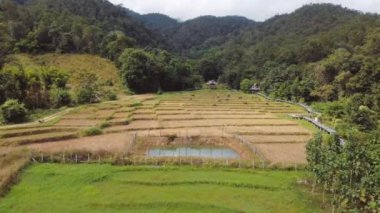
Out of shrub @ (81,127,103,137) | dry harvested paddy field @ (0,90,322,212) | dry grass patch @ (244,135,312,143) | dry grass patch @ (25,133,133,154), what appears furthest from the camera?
shrub @ (81,127,103,137)

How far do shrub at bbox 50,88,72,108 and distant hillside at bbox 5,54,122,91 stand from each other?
30720 mm

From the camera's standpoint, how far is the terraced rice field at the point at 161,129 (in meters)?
40.3

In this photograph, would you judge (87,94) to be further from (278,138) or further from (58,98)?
(278,138)

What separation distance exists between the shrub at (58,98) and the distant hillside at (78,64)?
30.7 meters

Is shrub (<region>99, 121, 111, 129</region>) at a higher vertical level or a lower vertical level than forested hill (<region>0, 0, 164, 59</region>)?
lower

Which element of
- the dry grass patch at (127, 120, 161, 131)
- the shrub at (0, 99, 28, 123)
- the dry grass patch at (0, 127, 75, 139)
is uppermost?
the shrub at (0, 99, 28, 123)

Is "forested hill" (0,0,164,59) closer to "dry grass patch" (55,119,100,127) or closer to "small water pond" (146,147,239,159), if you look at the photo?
"dry grass patch" (55,119,100,127)

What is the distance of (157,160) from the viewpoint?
33.6 m

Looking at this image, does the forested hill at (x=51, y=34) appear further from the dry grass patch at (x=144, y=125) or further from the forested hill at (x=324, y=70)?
the dry grass patch at (x=144, y=125)

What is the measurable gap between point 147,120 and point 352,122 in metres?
25.6

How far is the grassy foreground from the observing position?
971 inches

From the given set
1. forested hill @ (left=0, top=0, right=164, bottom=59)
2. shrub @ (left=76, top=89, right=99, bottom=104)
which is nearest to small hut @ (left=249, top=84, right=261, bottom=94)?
forested hill @ (left=0, top=0, right=164, bottom=59)

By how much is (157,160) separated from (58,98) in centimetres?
3819

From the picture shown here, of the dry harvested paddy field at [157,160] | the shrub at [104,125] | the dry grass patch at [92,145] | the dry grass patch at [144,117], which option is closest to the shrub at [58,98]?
the dry harvested paddy field at [157,160]
